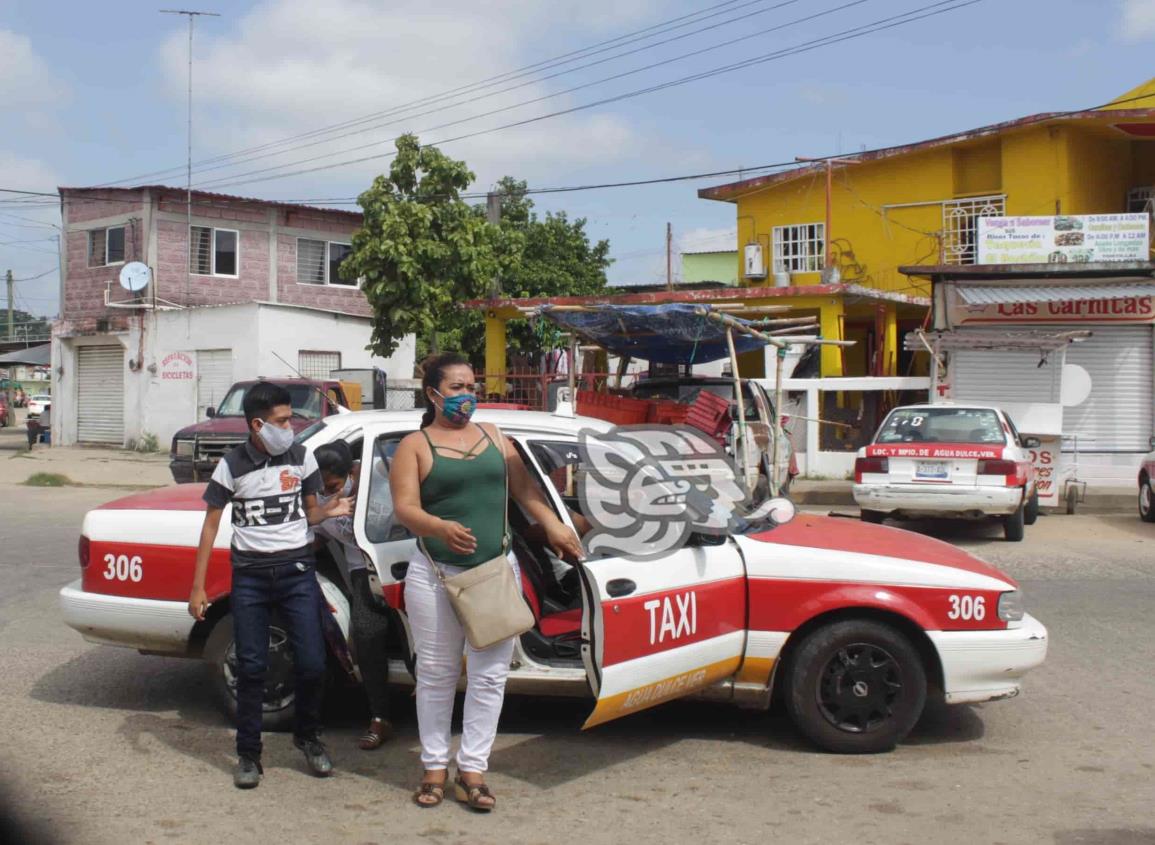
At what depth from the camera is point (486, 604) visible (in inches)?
178

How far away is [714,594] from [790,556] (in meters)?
0.44

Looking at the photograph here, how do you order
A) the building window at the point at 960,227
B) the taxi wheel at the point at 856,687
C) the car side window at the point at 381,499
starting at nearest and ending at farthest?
the taxi wheel at the point at 856,687
the car side window at the point at 381,499
the building window at the point at 960,227

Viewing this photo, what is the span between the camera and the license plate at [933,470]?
12961 millimetres

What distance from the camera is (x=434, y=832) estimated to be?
4461 mm

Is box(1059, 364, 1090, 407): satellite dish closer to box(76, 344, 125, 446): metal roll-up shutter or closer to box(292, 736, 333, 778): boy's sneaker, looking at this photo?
box(292, 736, 333, 778): boy's sneaker

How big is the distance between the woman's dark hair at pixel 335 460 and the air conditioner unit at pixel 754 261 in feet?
85.2

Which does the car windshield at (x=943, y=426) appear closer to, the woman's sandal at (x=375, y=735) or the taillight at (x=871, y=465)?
the taillight at (x=871, y=465)

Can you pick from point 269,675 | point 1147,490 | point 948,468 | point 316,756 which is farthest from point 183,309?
point 316,756

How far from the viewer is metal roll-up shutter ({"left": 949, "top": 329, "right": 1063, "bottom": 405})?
20344mm

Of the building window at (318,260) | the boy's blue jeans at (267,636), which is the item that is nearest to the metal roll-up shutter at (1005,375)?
the boy's blue jeans at (267,636)

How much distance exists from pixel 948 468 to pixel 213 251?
22.9 m

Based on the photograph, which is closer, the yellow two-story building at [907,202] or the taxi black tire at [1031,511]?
the taxi black tire at [1031,511]

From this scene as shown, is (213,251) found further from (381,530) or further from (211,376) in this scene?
(381,530)

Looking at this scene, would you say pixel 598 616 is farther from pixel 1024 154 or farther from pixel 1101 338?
pixel 1024 154
